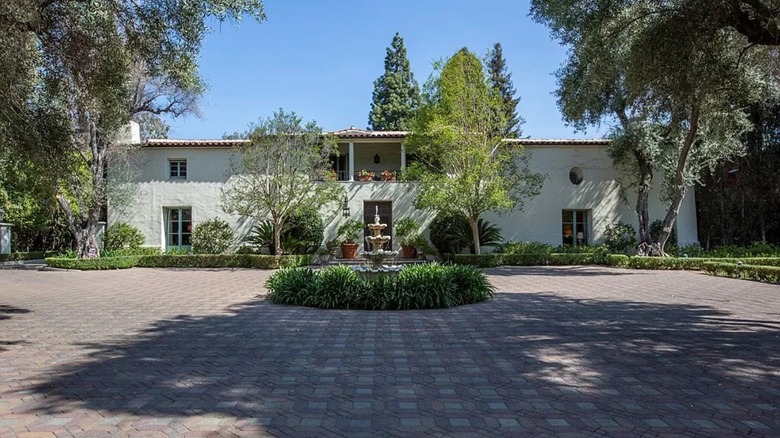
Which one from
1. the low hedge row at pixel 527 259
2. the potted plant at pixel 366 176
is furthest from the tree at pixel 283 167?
the low hedge row at pixel 527 259

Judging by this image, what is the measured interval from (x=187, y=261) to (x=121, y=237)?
4.12m

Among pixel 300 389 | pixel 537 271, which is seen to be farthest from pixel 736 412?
pixel 537 271

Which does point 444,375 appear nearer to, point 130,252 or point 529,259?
point 529,259

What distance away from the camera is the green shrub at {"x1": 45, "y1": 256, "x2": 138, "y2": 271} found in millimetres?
18156

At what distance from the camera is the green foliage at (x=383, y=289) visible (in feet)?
30.8

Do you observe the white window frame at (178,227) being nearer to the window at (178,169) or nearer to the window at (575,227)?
the window at (178,169)

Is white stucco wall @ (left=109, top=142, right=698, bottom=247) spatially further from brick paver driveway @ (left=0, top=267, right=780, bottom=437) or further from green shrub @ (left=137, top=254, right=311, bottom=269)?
brick paver driveway @ (left=0, top=267, right=780, bottom=437)

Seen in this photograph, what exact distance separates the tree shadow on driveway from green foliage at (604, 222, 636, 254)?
14.1m

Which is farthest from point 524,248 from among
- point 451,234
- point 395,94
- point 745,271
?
point 395,94

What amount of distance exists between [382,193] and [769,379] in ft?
57.8

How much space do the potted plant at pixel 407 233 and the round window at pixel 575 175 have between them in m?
7.32

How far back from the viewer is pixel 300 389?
4.57m

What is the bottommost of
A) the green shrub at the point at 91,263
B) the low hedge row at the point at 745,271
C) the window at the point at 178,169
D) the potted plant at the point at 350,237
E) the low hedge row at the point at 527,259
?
the low hedge row at the point at 745,271

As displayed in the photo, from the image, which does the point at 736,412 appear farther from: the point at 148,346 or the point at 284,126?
the point at 284,126
